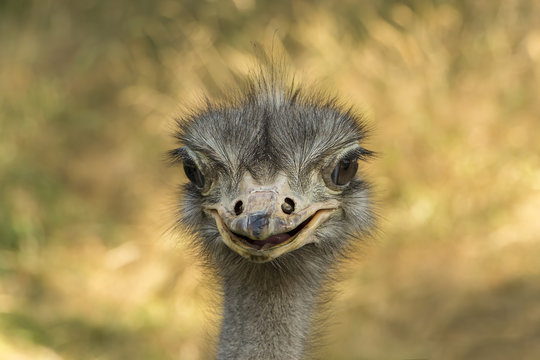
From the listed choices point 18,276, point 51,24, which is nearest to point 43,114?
point 51,24

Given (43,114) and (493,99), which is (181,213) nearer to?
(493,99)

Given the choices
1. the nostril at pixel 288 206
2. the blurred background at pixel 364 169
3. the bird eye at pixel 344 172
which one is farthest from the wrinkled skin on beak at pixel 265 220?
the blurred background at pixel 364 169

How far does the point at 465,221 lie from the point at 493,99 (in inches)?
30.0

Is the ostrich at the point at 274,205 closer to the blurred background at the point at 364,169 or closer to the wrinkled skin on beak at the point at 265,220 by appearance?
the wrinkled skin on beak at the point at 265,220

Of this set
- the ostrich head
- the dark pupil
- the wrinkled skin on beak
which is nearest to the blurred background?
the ostrich head

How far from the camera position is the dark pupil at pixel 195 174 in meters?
2.23

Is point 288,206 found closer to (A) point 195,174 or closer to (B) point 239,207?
(B) point 239,207

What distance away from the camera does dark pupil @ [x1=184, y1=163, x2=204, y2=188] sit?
223cm

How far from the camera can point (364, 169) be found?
173 inches

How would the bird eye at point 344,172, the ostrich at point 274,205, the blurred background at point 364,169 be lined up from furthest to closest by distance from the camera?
1. the blurred background at point 364,169
2. the bird eye at point 344,172
3. the ostrich at point 274,205

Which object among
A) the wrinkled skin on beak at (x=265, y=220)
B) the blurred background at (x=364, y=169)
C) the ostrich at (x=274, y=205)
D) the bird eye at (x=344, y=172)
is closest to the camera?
the wrinkled skin on beak at (x=265, y=220)

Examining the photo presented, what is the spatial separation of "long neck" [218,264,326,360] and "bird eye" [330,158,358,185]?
0.24m

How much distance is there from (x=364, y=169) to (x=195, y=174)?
2.24 m

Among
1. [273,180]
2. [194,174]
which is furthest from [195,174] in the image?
[273,180]
